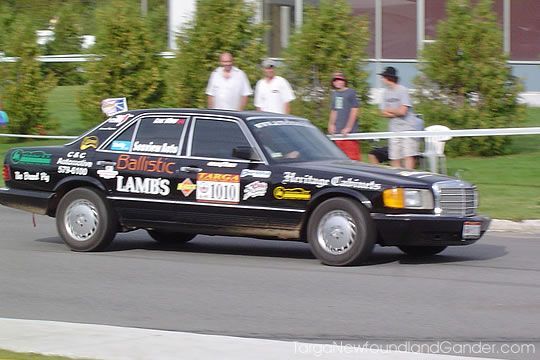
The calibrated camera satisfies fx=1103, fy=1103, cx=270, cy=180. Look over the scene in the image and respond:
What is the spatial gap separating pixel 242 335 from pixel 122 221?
13.4ft

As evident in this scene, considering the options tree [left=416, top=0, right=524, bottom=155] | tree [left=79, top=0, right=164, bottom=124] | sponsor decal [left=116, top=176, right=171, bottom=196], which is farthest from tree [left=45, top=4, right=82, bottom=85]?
sponsor decal [left=116, top=176, right=171, bottom=196]

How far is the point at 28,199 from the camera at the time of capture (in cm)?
1191

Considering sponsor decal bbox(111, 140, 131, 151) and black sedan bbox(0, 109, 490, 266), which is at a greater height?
sponsor decal bbox(111, 140, 131, 151)

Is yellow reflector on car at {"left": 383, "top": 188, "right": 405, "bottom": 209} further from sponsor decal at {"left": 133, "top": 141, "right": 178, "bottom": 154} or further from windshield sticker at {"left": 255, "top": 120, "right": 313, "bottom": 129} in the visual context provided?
sponsor decal at {"left": 133, "top": 141, "right": 178, "bottom": 154}

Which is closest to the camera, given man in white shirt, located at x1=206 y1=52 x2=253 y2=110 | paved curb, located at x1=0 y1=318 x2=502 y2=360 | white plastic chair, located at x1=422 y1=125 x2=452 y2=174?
paved curb, located at x1=0 y1=318 x2=502 y2=360

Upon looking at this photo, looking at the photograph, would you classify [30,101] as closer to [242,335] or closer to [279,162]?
[279,162]

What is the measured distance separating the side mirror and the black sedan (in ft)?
0.04

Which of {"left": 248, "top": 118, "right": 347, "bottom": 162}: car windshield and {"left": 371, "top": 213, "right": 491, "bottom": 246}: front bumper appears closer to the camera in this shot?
{"left": 371, "top": 213, "right": 491, "bottom": 246}: front bumper

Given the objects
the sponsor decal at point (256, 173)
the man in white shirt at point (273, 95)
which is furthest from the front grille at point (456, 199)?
the man in white shirt at point (273, 95)

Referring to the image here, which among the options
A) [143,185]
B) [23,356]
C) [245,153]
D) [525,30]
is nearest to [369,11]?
[525,30]

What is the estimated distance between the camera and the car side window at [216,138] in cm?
1125

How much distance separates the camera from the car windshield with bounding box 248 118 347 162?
11180 mm

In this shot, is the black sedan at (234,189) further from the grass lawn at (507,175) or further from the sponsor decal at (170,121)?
the grass lawn at (507,175)

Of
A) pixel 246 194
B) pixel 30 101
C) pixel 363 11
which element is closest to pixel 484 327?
pixel 246 194
